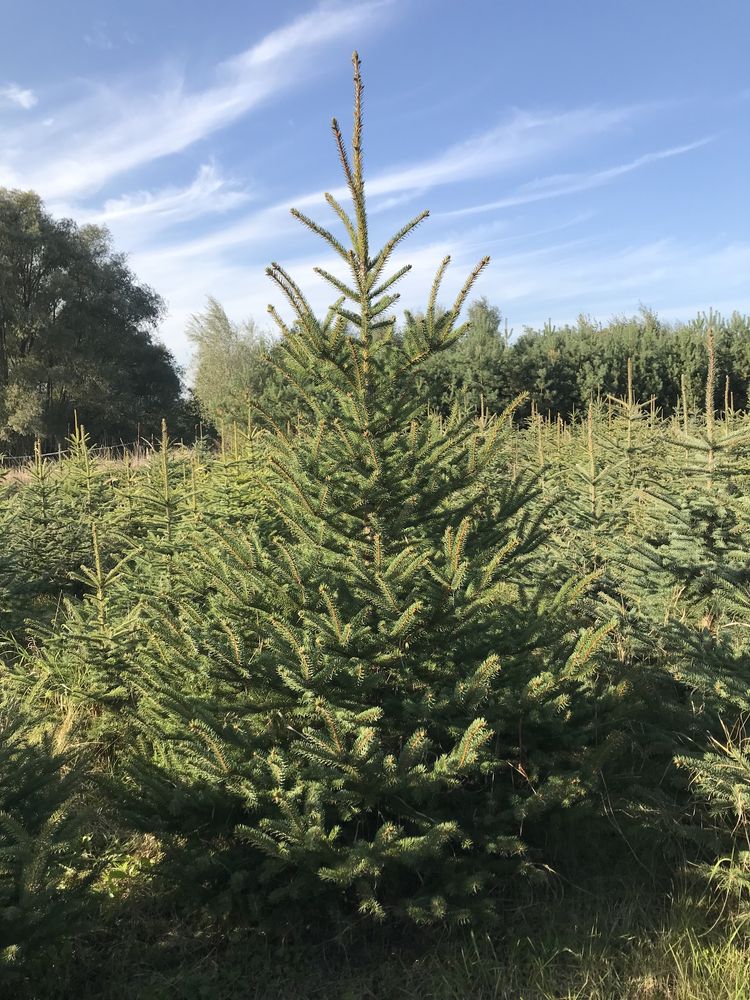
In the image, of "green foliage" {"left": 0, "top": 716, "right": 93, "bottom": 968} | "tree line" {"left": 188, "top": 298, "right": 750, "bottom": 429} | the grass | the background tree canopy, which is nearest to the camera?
"green foliage" {"left": 0, "top": 716, "right": 93, "bottom": 968}

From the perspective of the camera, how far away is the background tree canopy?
30.6 metres

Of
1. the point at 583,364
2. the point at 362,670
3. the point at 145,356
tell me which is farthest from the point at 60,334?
the point at 362,670

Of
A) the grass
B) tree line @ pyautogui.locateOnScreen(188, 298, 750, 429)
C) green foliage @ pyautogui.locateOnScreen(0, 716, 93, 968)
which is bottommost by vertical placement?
the grass

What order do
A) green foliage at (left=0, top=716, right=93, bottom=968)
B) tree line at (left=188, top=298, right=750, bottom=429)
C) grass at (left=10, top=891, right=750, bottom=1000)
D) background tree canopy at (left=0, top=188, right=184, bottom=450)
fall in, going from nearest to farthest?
green foliage at (left=0, top=716, right=93, bottom=968) < grass at (left=10, top=891, right=750, bottom=1000) < tree line at (left=188, top=298, right=750, bottom=429) < background tree canopy at (left=0, top=188, right=184, bottom=450)

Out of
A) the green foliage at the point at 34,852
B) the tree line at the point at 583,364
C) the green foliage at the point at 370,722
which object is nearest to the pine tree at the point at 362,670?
the green foliage at the point at 370,722

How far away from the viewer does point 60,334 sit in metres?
31.9

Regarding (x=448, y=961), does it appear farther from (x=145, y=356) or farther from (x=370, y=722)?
(x=145, y=356)

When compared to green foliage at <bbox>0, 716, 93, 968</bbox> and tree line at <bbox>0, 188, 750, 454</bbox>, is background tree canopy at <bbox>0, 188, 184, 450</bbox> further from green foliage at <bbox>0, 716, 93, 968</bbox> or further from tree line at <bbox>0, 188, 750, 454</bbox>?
green foliage at <bbox>0, 716, 93, 968</bbox>

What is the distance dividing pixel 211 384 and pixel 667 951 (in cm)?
3696

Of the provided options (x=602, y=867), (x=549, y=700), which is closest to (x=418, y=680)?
(x=549, y=700)

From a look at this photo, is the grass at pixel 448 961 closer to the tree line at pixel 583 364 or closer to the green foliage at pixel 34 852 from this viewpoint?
the green foliage at pixel 34 852

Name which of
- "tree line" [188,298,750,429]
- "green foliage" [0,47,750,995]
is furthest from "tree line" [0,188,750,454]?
"green foliage" [0,47,750,995]

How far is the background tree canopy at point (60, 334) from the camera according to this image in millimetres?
30641

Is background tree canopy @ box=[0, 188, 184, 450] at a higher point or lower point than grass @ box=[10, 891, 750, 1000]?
higher
